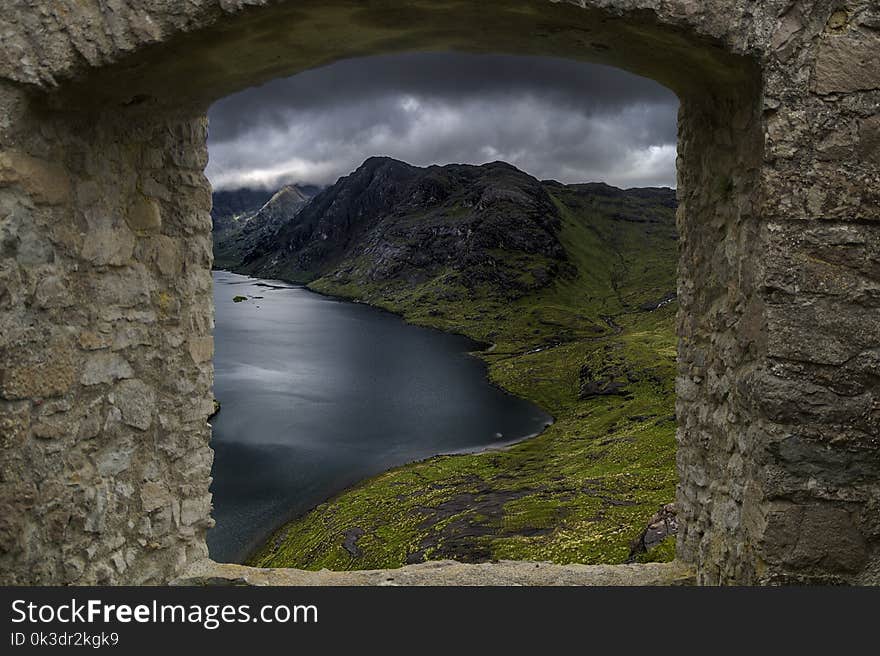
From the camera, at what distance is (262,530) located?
25.8 metres

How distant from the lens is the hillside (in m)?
19.7

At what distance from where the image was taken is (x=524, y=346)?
8000cm

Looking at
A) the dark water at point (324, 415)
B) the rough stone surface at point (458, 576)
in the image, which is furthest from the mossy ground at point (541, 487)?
the rough stone surface at point (458, 576)

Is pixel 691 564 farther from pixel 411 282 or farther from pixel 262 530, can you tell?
pixel 411 282

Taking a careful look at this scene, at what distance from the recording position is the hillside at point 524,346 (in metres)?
Answer: 19.7

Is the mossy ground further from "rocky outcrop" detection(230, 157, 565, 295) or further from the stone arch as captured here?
"rocky outcrop" detection(230, 157, 565, 295)

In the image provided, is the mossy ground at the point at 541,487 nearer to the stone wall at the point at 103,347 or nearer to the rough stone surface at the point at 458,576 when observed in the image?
the rough stone surface at the point at 458,576

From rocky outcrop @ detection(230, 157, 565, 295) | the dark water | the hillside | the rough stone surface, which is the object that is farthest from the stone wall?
rocky outcrop @ detection(230, 157, 565, 295)

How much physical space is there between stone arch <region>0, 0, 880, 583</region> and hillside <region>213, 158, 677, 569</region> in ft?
20.8

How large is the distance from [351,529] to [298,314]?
3127 inches

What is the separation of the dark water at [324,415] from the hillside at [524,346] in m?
2.21

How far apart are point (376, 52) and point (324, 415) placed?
39.6 meters

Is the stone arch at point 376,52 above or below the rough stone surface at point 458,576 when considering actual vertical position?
above

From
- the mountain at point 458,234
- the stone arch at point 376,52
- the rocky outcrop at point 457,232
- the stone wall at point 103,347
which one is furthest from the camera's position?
the rocky outcrop at point 457,232
